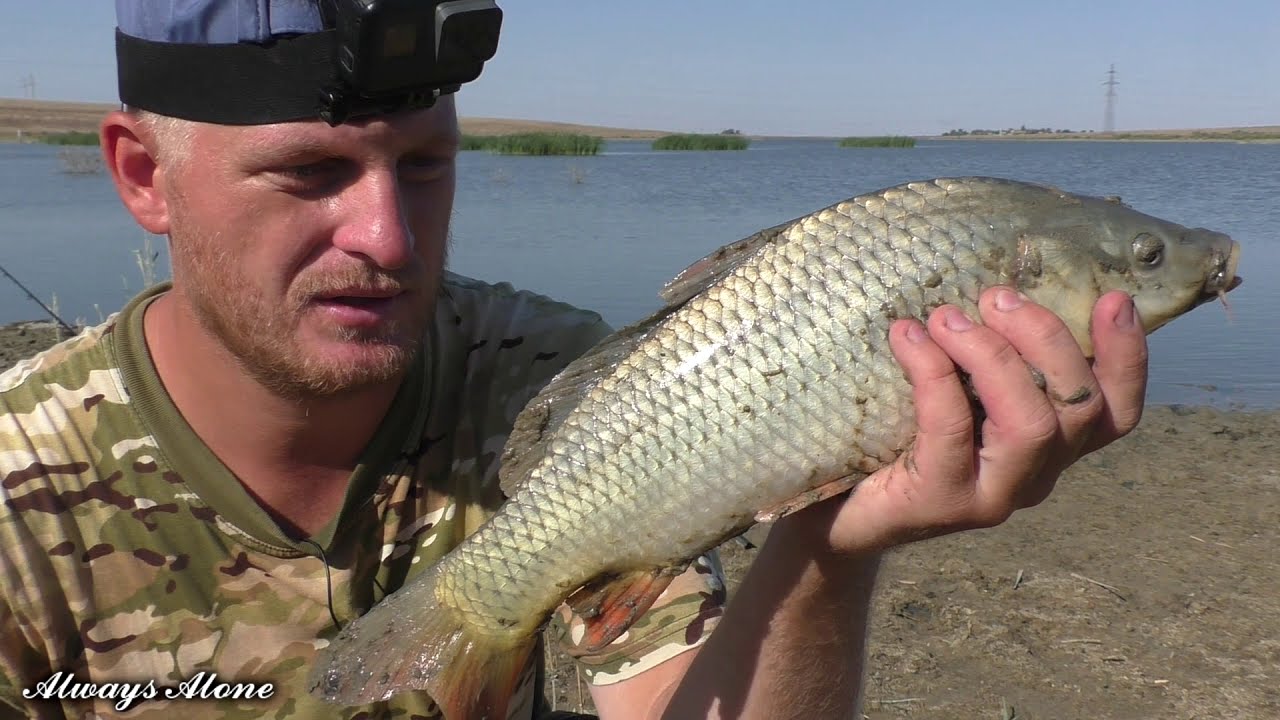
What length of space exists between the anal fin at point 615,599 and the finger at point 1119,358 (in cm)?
73

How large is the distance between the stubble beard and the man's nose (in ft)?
0.13

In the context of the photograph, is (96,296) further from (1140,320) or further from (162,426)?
(1140,320)

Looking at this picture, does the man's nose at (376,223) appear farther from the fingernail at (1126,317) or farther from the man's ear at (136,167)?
the fingernail at (1126,317)

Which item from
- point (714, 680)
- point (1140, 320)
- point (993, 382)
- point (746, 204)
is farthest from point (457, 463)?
point (746, 204)

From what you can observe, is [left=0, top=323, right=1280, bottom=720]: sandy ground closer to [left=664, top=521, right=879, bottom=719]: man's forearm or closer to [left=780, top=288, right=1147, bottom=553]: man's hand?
[left=664, top=521, right=879, bottom=719]: man's forearm

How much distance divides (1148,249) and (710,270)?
686mm

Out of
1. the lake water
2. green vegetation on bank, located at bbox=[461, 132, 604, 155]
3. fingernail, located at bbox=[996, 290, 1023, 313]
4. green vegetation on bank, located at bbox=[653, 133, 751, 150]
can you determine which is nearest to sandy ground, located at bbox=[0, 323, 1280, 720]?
the lake water

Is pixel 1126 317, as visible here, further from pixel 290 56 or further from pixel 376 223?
pixel 290 56

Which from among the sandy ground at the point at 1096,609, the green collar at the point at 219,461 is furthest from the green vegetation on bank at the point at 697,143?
the green collar at the point at 219,461

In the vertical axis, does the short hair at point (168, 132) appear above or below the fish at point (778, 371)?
above

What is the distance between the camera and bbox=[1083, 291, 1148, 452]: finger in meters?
1.65

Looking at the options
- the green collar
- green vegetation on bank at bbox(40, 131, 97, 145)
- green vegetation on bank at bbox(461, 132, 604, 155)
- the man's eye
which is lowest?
the green collar

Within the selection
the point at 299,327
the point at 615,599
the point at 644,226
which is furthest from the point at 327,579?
the point at 644,226

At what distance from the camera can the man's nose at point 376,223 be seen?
2.03 metres
